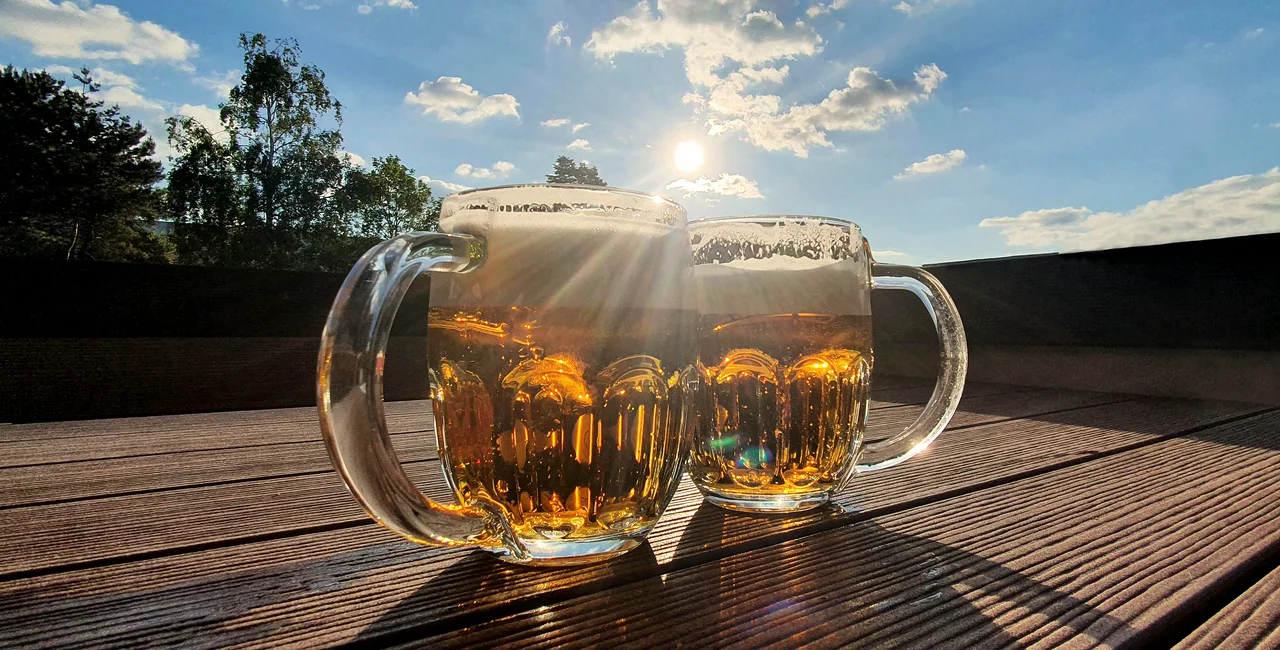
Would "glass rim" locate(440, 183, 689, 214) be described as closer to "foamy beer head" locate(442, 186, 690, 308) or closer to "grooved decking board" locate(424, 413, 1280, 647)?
"foamy beer head" locate(442, 186, 690, 308)

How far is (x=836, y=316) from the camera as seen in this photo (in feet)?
2.41

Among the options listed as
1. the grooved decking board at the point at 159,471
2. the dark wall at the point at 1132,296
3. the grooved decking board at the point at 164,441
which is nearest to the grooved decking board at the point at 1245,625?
the grooved decking board at the point at 159,471

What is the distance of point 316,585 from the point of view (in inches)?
19.3

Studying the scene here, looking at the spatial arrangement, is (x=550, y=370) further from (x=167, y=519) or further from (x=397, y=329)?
(x=397, y=329)

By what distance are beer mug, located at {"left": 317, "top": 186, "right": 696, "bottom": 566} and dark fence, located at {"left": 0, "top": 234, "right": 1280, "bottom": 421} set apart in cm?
217

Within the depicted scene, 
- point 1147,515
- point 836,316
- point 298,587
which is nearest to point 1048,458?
point 1147,515

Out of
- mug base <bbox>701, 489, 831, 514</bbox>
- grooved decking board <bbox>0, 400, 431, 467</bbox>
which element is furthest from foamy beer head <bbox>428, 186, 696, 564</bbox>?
grooved decking board <bbox>0, 400, 431, 467</bbox>

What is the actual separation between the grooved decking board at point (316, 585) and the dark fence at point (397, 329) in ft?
6.56

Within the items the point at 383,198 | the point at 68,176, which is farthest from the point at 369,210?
the point at 68,176

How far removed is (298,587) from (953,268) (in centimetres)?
271

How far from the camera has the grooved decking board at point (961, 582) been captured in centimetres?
42

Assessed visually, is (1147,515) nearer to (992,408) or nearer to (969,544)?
(969,544)

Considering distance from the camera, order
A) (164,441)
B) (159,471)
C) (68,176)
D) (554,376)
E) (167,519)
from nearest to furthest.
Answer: (554,376) < (167,519) < (159,471) < (164,441) < (68,176)

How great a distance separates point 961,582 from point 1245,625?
160mm
